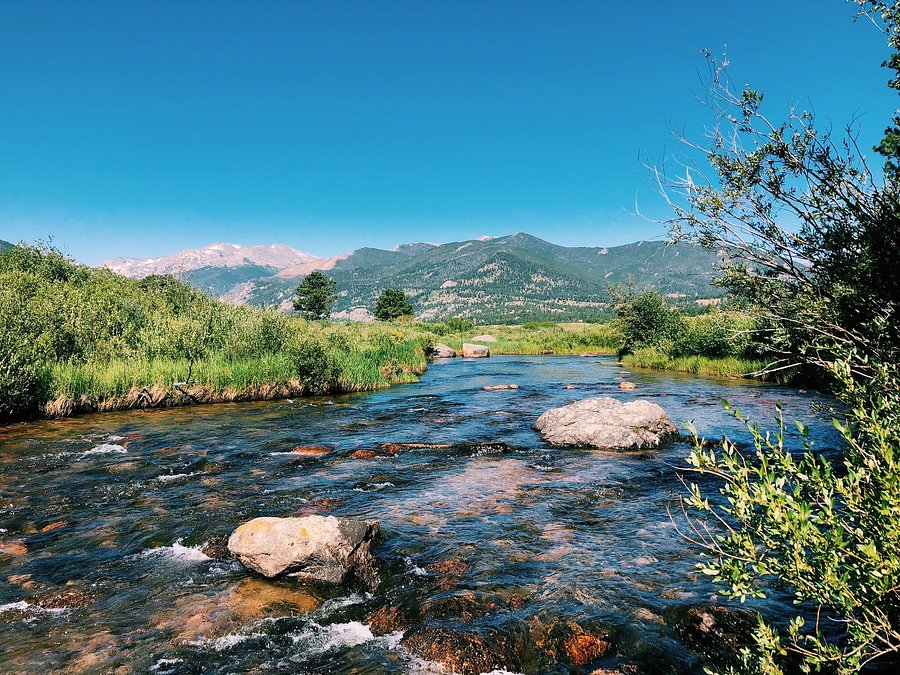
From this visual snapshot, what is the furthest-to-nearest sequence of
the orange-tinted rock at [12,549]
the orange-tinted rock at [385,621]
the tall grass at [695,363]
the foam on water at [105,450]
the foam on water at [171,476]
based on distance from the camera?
1. the tall grass at [695,363]
2. the foam on water at [105,450]
3. the foam on water at [171,476]
4. the orange-tinted rock at [12,549]
5. the orange-tinted rock at [385,621]

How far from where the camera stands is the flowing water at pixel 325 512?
556 centimetres

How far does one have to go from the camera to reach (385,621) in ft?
19.8

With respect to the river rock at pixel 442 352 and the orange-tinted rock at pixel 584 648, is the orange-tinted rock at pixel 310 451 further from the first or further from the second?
the river rock at pixel 442 352

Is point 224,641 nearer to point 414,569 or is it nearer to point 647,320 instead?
point 414,569

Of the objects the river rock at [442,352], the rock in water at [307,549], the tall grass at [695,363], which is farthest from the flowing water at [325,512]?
the river rock at [442,352]

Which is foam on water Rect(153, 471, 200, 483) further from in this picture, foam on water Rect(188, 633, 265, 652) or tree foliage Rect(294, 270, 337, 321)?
tree foliage Rect(294, 270, 337, 321)

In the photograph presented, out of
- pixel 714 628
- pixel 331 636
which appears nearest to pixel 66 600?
pixel 331 636

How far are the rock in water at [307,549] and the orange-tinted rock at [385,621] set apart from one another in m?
0.70

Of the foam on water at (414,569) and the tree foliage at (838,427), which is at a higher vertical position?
the tree foliage at (838,427)

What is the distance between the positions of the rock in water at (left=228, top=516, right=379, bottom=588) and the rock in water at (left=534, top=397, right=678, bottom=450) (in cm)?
908

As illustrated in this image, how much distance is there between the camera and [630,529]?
8625mm

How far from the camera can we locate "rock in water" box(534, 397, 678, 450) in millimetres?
Result: 14484

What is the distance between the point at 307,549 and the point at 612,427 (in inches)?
411

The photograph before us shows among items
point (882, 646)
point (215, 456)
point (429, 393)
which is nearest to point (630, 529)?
point (882, 646)
